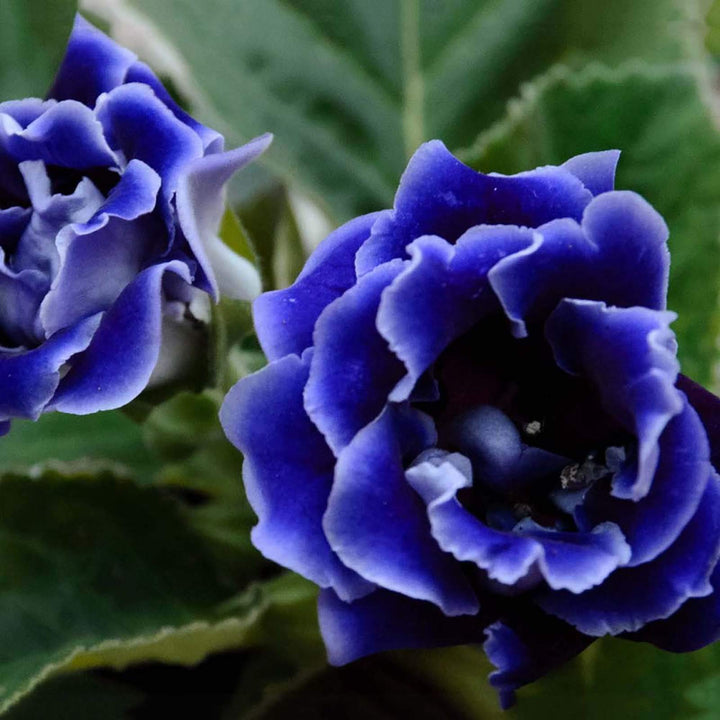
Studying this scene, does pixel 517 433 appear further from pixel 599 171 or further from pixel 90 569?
pixel 90 569

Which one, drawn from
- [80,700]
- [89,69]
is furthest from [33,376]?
[80,700]

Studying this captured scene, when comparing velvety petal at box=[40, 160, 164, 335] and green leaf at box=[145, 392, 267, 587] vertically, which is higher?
velvety petal at box=[40, 160, 164, 335]

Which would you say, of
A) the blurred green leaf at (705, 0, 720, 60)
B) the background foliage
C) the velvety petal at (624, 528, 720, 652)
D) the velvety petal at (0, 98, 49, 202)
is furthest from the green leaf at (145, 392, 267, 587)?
the blurred green leaf at (705, 0, 720, 60)

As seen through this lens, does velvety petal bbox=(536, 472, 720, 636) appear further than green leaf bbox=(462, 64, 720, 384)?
No

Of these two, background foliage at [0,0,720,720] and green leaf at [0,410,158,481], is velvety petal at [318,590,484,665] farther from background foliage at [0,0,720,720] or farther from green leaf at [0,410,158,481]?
green leaf at [0,410,158,481]

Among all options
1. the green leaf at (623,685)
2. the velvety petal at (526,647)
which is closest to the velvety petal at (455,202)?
the velvety petal at (526,647)
